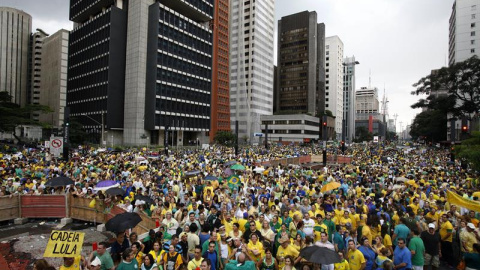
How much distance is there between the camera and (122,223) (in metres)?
7.14

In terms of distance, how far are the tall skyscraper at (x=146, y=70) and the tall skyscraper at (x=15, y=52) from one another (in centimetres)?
8205

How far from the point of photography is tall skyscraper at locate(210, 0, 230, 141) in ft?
325

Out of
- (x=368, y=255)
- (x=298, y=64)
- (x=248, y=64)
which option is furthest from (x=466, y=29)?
(x=368, y=255)

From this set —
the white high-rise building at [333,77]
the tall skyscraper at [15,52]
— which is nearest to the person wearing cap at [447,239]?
the white high-rise building at [333,77]

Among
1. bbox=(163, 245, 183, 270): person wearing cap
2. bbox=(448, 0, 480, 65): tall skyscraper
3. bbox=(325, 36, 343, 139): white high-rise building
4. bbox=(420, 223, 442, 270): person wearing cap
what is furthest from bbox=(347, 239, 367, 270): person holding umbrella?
bbox=(325, 36, 343, 139): white high-rise building

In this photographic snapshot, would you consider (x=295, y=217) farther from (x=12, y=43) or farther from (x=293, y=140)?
(x=12, y=43)

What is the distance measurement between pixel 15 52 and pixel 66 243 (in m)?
172

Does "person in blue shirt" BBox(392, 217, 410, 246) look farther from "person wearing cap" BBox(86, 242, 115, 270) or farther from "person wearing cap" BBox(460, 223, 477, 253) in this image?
"person wearing cap" BBox(86, 242, 115, 270)

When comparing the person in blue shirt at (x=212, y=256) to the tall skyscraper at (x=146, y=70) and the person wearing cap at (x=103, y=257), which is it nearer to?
the person wearing cap at (x=103, y=257)

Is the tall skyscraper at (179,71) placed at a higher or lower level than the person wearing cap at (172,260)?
higher

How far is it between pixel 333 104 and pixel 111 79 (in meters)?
117

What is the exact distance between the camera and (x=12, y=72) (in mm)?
138375

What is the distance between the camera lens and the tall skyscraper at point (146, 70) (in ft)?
225

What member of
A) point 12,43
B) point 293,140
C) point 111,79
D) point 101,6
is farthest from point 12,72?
point 293,140
